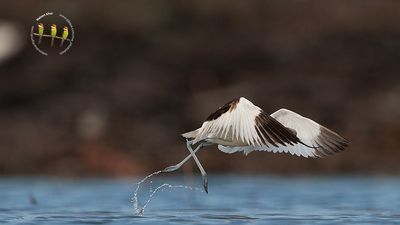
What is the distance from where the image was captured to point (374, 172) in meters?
21.1

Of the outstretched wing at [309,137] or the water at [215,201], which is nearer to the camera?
the outstretched wing at [309,137]

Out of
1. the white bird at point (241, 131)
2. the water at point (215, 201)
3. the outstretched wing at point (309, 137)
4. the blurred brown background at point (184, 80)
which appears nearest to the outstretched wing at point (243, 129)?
the white bird at point (241, 131)

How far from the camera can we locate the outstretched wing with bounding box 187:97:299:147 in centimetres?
1123

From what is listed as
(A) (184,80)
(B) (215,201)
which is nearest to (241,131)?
(B) (215,201)

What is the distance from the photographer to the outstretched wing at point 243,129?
1123cm

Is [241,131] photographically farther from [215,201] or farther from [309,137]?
[215,201]

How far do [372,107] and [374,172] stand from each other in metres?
2.29

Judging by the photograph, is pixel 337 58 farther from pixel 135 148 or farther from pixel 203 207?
pixel 203 207

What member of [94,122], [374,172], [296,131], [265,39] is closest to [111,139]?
[94,122]

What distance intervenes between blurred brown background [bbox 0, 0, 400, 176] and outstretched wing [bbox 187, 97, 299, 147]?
964 centimetres

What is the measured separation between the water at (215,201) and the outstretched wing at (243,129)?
148cm

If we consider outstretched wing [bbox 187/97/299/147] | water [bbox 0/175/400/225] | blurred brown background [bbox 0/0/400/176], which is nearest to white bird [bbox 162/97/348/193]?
outstretched wing [bbox 187/97/299/147]

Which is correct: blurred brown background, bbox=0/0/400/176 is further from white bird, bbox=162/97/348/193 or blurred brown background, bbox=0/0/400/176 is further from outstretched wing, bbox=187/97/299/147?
outstretched wing, bbox=187/97/299/147

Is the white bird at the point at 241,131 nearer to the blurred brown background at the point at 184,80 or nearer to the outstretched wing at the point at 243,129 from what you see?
the outstretched wing at the point at 243,129
